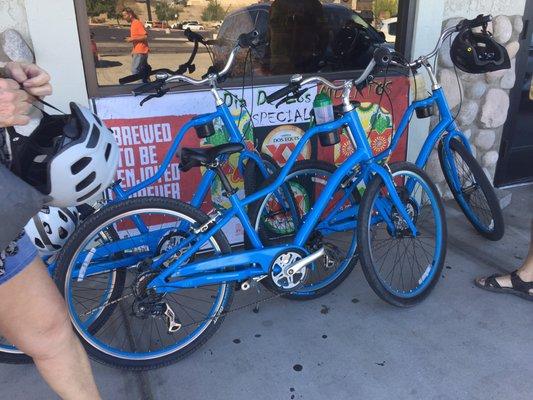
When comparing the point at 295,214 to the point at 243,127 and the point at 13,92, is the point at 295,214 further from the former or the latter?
the point at 13,92

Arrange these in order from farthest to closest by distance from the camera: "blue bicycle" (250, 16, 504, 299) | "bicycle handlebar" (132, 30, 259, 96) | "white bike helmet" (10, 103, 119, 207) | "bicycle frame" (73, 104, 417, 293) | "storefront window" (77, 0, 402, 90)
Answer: "storefront window" (77, 0, 402, 90) < "blue bicycle" (250, 16, 504, 299) < "bicycle handlebar" (132, 30, 259, 96) < "bicycle frame" (73, 104, 417, 293) < "white bike helmet" (10, 103, 119, 207)

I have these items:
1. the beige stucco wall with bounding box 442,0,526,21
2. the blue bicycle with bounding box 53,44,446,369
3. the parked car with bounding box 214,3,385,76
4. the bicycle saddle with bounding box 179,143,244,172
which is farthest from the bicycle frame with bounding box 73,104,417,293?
the beige stucco wall with bounding box 442,0,526,21

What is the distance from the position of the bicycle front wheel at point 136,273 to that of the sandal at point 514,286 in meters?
1.58

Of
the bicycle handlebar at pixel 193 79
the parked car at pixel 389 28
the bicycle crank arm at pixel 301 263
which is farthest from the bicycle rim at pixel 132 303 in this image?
the parked car at pixel 389 28

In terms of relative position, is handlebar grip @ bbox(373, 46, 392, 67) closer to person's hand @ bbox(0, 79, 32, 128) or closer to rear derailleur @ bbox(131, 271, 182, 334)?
rear derailleur @ bbox(131, 271, 182, 334)

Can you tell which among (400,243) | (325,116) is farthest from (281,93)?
(400,243)

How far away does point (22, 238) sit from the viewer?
149 cm

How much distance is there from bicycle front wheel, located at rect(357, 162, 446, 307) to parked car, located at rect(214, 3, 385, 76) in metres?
1.15

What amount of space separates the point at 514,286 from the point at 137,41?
2.72 metres

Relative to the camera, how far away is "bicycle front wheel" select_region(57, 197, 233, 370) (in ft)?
6.96

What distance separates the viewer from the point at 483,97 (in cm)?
385

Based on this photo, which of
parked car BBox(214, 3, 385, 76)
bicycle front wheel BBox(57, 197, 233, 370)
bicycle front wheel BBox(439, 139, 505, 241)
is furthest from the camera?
parked car BBox(214, 3, 385, 76)

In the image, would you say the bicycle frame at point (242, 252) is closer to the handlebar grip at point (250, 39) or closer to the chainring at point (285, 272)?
the chainring at point (285, 272)

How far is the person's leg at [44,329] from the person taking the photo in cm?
144
